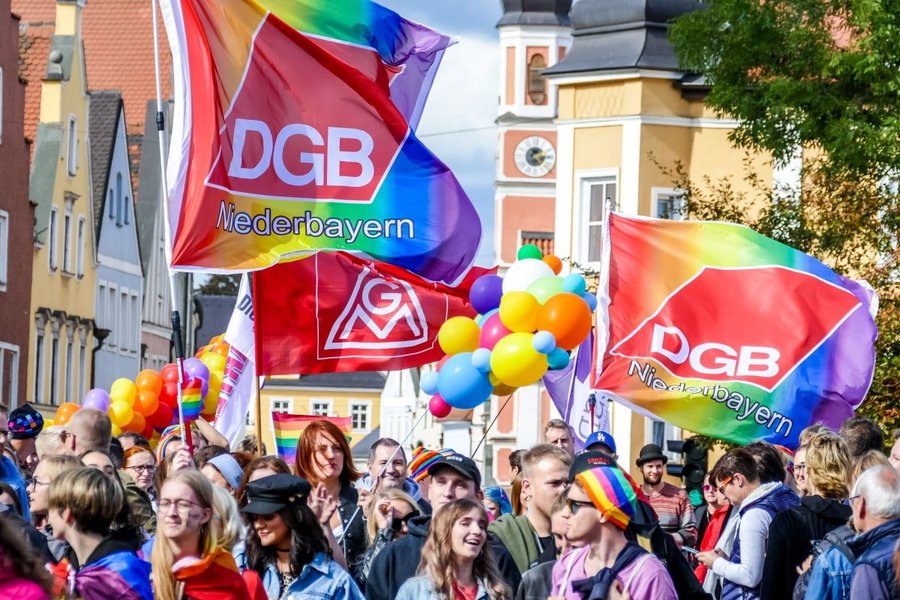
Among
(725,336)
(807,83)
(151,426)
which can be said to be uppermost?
(807,83)

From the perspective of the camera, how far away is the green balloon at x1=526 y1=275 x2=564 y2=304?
14397mm

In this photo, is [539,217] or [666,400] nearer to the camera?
[666,400]

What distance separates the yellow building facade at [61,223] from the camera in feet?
167

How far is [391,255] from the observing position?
563 inches

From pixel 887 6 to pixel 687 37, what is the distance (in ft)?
7.38

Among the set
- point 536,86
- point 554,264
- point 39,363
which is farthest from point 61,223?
point 554,264

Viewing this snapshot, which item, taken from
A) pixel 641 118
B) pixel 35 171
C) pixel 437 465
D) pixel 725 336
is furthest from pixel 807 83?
pixel 35 171

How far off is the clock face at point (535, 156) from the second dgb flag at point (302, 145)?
63.6 meters

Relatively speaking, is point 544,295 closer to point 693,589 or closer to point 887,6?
point 693,589

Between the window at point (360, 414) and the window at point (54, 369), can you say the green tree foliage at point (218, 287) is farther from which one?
the window at point (360, 414)

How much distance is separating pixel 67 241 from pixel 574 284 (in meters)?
39.6

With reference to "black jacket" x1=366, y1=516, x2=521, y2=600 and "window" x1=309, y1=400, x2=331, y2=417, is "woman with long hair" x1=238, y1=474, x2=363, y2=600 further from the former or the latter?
"window" x1=309, y1=400, x2=331, y2=417

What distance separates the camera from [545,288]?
14453 millimetres

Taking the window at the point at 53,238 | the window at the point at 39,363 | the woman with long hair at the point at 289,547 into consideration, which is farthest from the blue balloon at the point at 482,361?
the window at the point at 53,238
